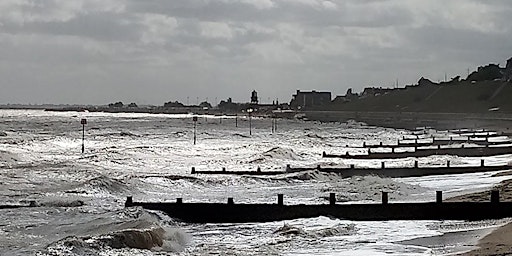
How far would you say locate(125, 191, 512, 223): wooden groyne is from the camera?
19.6 meters

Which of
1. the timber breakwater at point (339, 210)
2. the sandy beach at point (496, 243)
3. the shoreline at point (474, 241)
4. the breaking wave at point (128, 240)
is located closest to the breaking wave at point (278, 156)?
the timber breakwater at point (339, 210)

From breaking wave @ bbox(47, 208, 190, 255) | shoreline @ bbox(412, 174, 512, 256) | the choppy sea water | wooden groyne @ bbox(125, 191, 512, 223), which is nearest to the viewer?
shoreline @ bbox(412, 174, 512, 256)

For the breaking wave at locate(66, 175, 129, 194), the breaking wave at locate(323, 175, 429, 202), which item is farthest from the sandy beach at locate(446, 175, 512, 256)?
the breaking wave at locate(66, 175, 129, 194)

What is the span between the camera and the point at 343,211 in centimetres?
2003

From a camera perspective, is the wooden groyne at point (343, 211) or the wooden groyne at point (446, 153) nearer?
the wooden groyne at point (343, 211)

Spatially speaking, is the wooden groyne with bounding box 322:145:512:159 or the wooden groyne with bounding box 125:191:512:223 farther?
the wooden groyne with bounding box 322:145:512:159

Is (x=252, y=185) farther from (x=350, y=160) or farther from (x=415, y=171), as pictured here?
(x=350, y=160)

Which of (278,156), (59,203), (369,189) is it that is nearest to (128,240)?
(59,203)

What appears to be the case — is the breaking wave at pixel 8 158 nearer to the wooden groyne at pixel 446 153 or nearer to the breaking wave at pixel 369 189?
the wooden groyne at pixel 446 153

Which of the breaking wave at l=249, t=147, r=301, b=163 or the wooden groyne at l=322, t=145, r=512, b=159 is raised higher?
the wooden groyne at l=322, t=145, r=512, b=159

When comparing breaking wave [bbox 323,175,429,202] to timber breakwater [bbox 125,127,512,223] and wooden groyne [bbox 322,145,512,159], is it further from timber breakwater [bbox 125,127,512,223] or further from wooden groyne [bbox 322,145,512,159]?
wooden groyne [bbox 322,145,512,159]

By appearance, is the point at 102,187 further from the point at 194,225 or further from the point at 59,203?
the point at 194,225

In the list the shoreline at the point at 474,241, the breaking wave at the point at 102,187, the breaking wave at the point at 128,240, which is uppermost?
the shoreline at the point at 474,241

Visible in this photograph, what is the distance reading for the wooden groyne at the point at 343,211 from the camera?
19.6 meters
